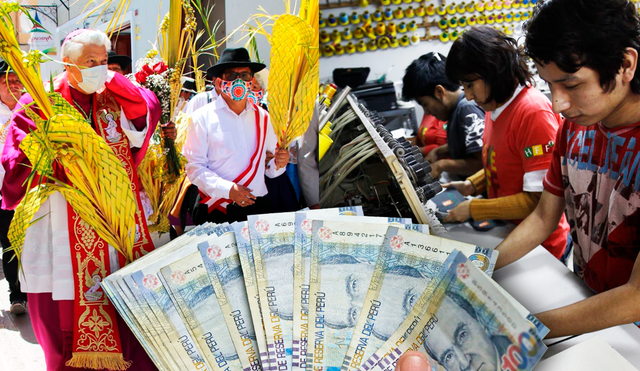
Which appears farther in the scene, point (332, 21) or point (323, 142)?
point (332, 21)

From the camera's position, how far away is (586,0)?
4.17 ft

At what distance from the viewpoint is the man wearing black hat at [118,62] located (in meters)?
1.45

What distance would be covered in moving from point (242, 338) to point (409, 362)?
1.80 ft

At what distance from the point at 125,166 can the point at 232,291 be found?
49 centimetres

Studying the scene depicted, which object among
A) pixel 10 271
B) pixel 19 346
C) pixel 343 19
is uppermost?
pixel 343 19

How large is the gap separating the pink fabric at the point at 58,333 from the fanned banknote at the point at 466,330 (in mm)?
723

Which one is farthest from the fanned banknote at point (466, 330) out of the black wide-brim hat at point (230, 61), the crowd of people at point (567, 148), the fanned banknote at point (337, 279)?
the black wide-brim hat at point (230, 61)

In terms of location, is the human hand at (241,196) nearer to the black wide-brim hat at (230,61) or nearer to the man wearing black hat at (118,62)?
Answer: the black wide-brim hat at (230,61)

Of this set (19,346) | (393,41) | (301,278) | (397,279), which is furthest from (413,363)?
(393,41)

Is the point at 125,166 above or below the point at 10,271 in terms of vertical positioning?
above

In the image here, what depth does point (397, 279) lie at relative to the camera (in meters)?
1.43

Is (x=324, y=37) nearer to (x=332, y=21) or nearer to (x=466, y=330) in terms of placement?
(x=332, y=21)

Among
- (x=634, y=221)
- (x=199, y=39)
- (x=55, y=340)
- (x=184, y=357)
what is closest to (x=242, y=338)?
(x=184, y=357)

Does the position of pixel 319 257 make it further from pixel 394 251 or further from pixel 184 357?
pixel 184 357
